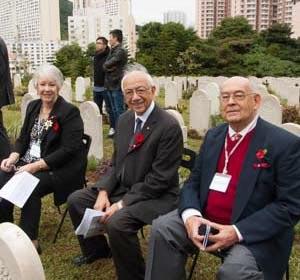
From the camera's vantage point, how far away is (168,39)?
102 feet

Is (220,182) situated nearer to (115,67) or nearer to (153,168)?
(153,168)

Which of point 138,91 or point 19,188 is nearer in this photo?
point 138,91

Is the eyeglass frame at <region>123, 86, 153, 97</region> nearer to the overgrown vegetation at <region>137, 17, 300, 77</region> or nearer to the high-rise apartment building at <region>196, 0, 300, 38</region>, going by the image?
the overgrown vegetation at <region>137, 17, 300, 77</region>

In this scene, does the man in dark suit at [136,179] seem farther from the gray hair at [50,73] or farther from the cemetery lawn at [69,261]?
the gray hair at [50,73]

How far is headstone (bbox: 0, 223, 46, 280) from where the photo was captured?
2043mm

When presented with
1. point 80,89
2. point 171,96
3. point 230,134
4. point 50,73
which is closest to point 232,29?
point 80,89

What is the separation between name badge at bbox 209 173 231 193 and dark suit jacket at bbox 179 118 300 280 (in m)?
0.11

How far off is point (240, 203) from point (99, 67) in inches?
266

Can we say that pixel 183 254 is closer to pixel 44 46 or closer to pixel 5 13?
pixel 44 46

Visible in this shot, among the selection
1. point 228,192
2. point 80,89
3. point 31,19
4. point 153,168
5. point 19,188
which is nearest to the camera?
point 228,192

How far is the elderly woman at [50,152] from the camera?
4.08 m

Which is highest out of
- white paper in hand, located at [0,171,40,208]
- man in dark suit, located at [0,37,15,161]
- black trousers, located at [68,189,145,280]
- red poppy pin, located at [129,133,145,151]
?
man in dark suit, located at [0,37,15,161]

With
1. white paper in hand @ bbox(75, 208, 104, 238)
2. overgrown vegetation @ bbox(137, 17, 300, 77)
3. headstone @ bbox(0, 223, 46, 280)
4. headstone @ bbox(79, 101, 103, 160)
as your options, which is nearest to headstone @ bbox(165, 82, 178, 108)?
headstone @ bbox(79, 101, 103, 160)

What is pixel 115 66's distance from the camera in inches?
320
